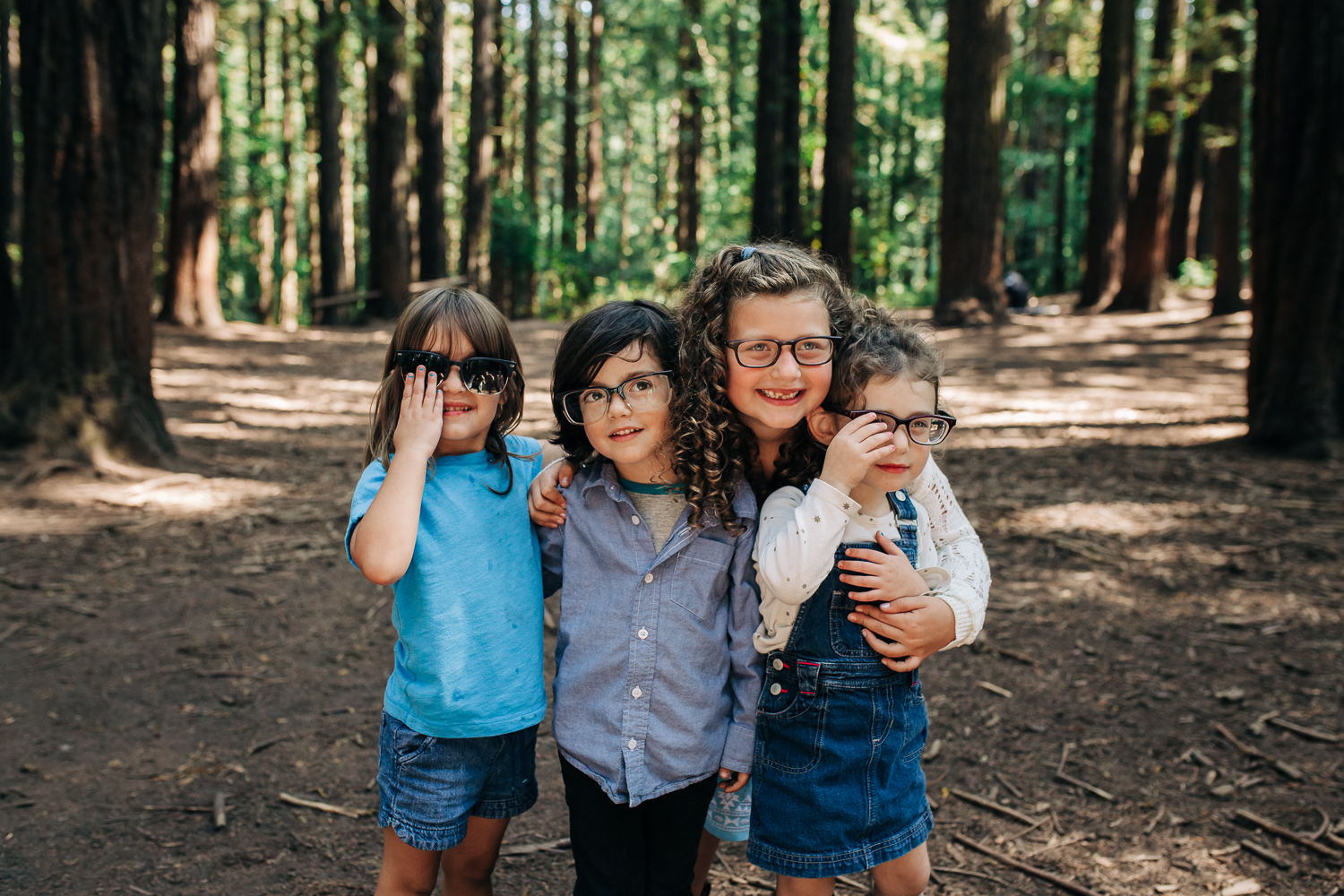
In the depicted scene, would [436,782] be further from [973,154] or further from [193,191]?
[193,191]

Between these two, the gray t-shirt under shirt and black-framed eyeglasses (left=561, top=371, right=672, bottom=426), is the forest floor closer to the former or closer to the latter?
the gray t-shirt under shirt

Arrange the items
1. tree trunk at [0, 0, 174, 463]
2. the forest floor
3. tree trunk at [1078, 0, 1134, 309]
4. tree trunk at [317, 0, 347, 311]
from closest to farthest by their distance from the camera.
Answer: the forest floor → tree trunk at [0, 0, 174, 463] → tree trunk at [1078, 0, 1134, 309] → tree trunk at [317, 0, 347, 311]

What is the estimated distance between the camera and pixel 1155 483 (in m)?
6.06

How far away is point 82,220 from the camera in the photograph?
19.3 feet

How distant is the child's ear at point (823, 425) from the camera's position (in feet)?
6.49

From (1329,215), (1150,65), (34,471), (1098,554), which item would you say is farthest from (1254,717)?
(1150,65)

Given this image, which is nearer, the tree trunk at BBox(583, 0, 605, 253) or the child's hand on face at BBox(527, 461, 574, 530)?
the child's hand on face at BBox(527, 461, 574, 530)

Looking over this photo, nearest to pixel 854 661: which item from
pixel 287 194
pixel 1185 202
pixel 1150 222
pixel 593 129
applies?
pixel 1150 222

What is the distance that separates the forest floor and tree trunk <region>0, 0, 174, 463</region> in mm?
514

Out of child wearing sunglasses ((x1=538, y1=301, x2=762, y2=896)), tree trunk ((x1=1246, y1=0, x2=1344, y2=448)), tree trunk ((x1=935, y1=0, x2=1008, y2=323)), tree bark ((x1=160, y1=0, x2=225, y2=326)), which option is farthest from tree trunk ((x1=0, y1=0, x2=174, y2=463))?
tree trunk ((x1=935, y1=0, x2=1008, y2=323))

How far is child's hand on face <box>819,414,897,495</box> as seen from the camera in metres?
1.79

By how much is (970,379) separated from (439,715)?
911cm

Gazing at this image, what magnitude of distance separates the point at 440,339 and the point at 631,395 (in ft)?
1.49

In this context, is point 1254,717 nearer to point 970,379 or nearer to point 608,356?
point 608,356
